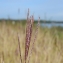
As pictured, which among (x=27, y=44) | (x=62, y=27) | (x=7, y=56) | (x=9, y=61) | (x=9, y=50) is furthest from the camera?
(x=62, y=27)

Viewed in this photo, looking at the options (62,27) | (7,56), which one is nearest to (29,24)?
(7,56)

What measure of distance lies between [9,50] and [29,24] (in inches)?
94.5

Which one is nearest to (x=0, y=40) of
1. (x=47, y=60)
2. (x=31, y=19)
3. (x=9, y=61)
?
(x=9, y=61)

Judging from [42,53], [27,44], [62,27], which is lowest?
[62,27]

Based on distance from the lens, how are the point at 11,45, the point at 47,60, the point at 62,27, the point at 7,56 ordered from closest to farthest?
the point at 47,60 < the point at 7,56 < the point at 11,45 < the point at 62,27

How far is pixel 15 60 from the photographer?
2613mm

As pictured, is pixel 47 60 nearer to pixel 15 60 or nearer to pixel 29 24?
pixel 15 60

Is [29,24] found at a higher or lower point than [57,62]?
higher

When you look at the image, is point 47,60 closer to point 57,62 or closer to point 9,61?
point 57,62

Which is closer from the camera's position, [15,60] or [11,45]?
[15,60]

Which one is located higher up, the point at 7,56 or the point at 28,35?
the point at 28,35

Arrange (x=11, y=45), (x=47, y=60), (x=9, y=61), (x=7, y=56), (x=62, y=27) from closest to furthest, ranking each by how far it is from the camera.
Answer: (x=47, y=60)
(x=9, y=61)
(x=7, y=56)
(x=11, y=45)
(x=62, y=27)

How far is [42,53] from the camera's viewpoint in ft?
10.4

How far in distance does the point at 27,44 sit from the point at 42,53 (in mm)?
2401
